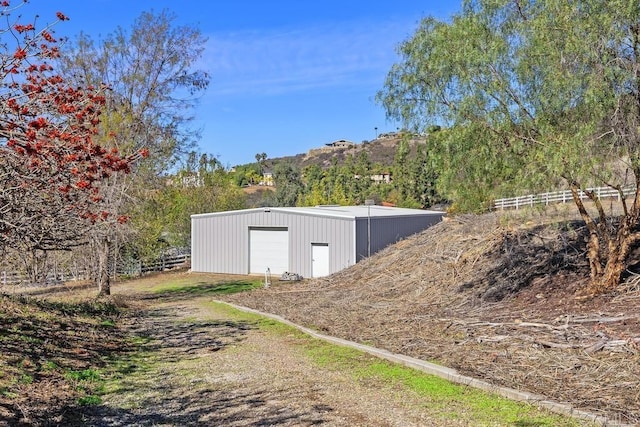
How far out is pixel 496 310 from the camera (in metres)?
10.2

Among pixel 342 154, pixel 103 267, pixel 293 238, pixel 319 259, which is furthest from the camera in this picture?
pixel 342 154

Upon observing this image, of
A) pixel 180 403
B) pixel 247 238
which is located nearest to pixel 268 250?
pixel 247 238

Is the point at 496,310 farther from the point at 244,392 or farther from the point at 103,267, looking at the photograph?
the point at 103,267

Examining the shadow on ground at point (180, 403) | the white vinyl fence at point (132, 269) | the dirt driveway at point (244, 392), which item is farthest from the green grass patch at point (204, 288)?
the shadow on ground at point (180, 403)

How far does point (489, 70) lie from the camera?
9195 millimetres

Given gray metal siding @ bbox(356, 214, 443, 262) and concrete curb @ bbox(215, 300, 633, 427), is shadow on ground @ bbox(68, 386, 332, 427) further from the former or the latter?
gray metal siding @ bbox(356, 214, 443, 262)

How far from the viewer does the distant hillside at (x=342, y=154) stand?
9150 centimetres

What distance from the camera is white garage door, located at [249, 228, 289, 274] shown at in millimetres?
24266

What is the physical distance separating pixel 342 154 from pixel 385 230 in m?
90.0

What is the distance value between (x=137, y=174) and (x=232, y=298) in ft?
18.8

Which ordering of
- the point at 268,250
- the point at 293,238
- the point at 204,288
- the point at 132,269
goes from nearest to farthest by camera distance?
the point at 204,288 < the point at 293,238 < the point at 268,250 < the point at 132,269

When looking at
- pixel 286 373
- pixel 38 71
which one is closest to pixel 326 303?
pixel 286 373

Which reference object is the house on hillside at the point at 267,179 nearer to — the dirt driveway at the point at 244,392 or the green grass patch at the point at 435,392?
the dirt driveway at the point at 244,392

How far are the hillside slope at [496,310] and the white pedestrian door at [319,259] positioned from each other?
401 cm
